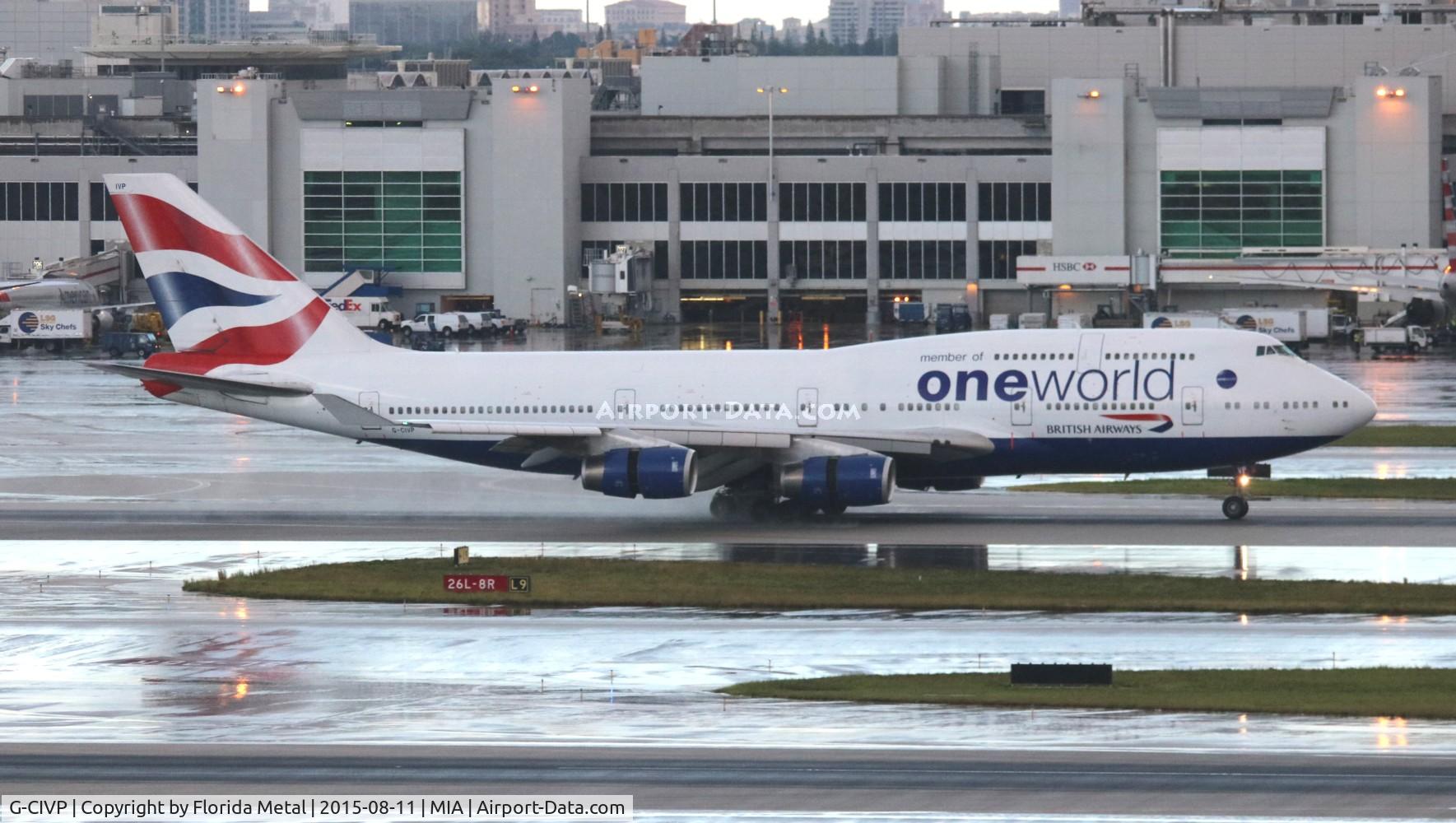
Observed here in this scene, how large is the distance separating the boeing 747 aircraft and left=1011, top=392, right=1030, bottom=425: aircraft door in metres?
0.05

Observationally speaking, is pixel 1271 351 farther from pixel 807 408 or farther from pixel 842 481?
pixel 807 408

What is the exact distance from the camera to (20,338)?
140m

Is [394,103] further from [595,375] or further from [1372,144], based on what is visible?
[595,375]

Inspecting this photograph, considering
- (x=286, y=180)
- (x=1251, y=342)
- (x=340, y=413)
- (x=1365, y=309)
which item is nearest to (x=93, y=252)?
(x=286, y=180)

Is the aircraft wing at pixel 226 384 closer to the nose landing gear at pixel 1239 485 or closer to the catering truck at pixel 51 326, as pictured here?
the nose landing gear at pixel 1239 485

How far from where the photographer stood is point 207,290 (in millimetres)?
58750

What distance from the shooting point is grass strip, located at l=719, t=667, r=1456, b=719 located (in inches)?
1254

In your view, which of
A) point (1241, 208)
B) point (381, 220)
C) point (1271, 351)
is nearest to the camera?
point (1271, 351)

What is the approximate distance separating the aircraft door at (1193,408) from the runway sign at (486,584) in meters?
19.1

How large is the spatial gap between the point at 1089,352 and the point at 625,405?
12839mm

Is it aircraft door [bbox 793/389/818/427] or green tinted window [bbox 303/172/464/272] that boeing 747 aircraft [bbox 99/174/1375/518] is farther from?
green tinted window [bbox 303/172/464/272]

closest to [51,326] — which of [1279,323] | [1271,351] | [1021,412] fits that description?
[1279,323]

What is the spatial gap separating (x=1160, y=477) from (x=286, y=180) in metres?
104

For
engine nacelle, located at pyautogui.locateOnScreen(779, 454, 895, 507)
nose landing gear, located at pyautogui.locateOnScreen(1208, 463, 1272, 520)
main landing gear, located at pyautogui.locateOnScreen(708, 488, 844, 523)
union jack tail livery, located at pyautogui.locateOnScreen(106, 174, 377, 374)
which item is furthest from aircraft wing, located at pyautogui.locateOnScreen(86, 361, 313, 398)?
nose landing gear, located at pyautogui.locateOnScreen(1208, 463, 1272, 520)
